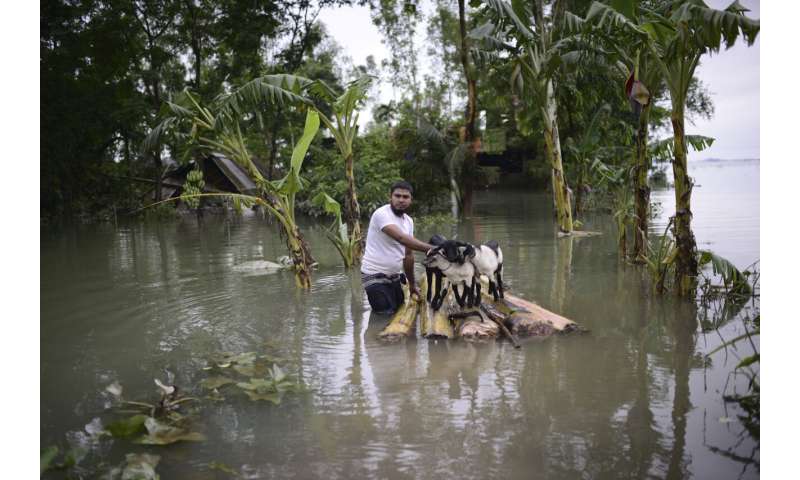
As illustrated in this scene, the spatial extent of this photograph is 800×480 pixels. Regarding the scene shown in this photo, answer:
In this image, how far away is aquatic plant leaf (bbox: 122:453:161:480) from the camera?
2.84m

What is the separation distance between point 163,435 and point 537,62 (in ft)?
28.9

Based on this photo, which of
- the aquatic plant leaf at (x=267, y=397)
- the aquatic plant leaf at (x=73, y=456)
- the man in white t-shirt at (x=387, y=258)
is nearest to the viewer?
the aquatic plant leaf at (x=73, y=456)

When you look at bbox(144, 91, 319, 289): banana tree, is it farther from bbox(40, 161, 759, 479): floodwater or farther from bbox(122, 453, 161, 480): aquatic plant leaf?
bbox(122, 453, 161, 480): aquatic plant leaf

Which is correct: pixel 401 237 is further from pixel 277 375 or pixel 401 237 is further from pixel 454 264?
pixel 277 375

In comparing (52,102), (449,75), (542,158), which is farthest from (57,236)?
(449,75)

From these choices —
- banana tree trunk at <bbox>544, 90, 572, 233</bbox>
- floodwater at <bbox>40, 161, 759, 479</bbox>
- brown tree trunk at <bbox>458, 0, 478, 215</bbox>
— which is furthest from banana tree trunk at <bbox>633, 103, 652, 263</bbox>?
brown tree trunk at <bbox>458, 0, 478, 215</bbox>

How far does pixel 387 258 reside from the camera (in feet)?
19.6

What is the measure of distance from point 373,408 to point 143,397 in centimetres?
147

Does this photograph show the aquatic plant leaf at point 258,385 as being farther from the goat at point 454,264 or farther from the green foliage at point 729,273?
the green foliage at point 729,273

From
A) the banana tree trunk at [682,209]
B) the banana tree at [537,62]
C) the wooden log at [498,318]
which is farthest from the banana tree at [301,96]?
the banana tree trunk at [682,209]

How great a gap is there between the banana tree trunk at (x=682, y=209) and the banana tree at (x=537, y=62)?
191cm

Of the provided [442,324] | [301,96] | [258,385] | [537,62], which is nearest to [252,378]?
[258,385]

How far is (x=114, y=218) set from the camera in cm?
1795

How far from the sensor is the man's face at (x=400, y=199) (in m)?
5.67
